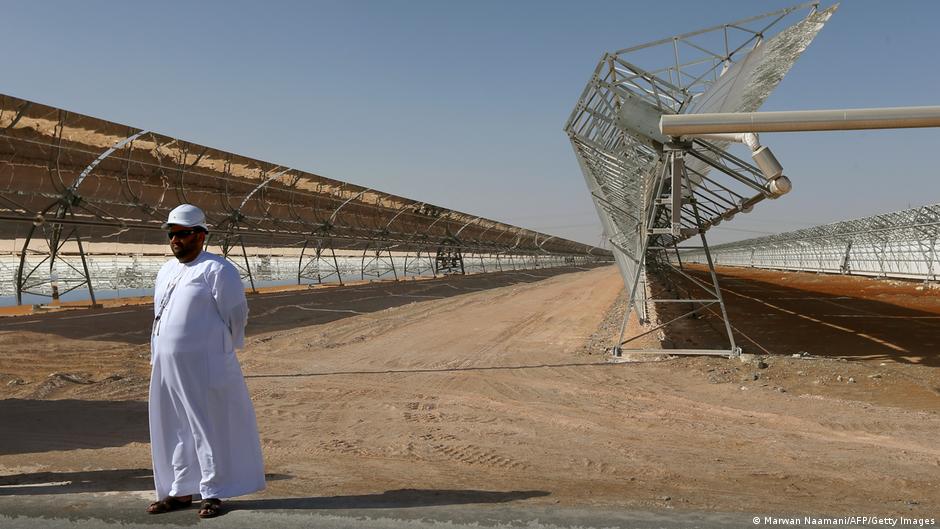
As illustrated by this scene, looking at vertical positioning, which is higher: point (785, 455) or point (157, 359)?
point (157, 359)

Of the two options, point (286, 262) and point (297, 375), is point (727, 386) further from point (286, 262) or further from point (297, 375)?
point (286, 262)

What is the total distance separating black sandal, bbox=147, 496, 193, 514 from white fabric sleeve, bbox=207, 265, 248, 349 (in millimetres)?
873

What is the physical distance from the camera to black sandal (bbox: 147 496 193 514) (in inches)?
121

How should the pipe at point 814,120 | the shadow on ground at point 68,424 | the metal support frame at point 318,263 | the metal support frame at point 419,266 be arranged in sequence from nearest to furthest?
the shadow on ground at point 68,424 → the pipe at point 814,120 → the metal support frame at point 318,263 → the metal support frame at point 419,266

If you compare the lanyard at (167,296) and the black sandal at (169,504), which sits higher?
the lanyard at (167,296)

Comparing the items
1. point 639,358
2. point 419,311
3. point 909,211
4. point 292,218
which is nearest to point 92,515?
Result: point 639,358

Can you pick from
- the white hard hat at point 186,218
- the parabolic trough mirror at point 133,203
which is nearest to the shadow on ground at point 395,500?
the white hard hat at point 186,218

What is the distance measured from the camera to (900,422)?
234 inches

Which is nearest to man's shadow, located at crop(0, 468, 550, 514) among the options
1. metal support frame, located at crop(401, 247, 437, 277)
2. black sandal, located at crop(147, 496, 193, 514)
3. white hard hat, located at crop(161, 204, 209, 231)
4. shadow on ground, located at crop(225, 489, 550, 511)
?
shadow on ground, located at crop(225, 489, 550, 511)

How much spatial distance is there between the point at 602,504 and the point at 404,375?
596 cm

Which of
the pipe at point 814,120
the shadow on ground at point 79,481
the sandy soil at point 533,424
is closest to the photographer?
the shadow on ground at point 79,481

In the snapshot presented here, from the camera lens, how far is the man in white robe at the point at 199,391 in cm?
304

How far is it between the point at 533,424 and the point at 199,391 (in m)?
3.67

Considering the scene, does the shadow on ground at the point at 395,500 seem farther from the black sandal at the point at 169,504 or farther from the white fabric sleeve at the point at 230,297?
the white fabric sleeve at the point at 230,297
